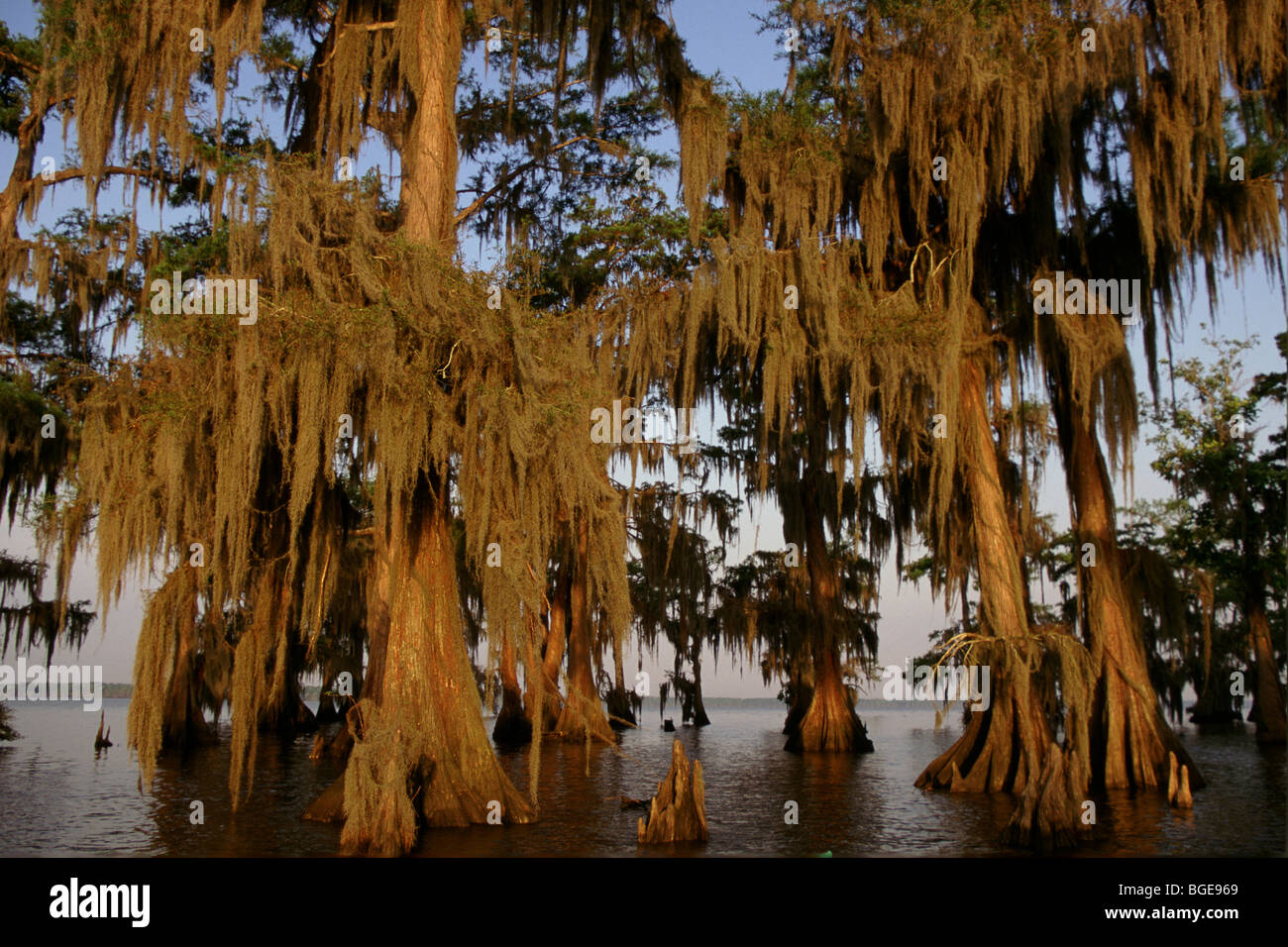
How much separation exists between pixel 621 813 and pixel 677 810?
255 cm

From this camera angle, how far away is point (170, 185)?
54.7ft

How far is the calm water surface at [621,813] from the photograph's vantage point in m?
10.2

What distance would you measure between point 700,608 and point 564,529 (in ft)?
26.8

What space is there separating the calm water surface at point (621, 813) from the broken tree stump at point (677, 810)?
0.80 feet

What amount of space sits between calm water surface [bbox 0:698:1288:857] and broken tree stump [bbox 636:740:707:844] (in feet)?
0.80

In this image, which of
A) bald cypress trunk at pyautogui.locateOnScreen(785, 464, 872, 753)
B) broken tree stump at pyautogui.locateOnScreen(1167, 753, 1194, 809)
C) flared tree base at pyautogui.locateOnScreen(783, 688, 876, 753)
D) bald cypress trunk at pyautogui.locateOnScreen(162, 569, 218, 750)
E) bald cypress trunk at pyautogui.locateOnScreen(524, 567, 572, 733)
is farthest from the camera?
bald cypress trunk at pyautogui.locateOnScreen(524, 567, 572, 733)

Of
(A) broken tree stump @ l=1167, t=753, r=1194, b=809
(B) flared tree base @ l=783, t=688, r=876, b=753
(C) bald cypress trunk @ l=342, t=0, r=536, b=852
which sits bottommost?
(B) flared tree base @ l=783, t=688, r=876, b=753

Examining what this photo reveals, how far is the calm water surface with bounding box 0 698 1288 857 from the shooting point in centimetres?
1016

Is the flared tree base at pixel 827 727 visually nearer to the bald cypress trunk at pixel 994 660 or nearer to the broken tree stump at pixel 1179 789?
the bald cypress trunk at pixel 994 660

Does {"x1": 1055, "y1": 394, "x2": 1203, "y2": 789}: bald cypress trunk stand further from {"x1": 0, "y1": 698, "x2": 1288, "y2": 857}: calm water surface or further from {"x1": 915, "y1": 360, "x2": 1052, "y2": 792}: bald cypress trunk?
{"x1": 915, "y1": 360, "x2": 1052, "y2": 792}: bald cypress trunk

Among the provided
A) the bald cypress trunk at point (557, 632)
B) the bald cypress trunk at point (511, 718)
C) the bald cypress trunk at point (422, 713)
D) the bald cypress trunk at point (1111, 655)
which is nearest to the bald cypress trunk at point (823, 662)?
the bald cypress trunk at point (557, 632)

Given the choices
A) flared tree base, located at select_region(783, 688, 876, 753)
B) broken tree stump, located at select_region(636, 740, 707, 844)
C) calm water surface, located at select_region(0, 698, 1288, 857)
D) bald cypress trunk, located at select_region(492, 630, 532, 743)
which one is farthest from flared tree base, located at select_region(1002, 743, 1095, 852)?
bald cypress trunk, located at select_region(492, 630, 532, 743)
